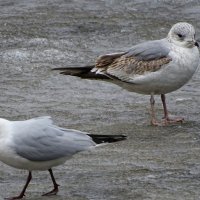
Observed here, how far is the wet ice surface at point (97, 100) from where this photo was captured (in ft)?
24.2

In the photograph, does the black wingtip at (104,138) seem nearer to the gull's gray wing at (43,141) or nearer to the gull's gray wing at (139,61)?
the gull's gray wing at (43,141)

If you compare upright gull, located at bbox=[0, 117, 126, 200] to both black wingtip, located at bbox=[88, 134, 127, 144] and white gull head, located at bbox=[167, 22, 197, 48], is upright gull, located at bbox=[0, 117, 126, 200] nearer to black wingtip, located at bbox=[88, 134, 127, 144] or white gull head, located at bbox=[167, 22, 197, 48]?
black wingtip, located at bbox=[88, 134, 127, 144]

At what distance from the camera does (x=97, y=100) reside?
10555mm

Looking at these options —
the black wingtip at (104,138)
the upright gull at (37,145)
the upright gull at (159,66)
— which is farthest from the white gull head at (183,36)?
the upright gull at (37,145)

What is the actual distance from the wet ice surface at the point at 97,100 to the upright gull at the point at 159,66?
370 mm

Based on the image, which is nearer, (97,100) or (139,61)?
(139,61)

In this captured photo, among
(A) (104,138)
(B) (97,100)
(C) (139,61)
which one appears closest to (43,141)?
(A) (104,138)

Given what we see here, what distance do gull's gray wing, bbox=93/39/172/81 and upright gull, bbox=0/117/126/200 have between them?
2613 mm

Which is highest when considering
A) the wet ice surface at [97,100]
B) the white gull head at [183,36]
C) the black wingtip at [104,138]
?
the white gull head at [183,36]

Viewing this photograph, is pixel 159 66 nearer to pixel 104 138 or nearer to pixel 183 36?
pixel 183 36

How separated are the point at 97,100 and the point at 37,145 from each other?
3.64 metres

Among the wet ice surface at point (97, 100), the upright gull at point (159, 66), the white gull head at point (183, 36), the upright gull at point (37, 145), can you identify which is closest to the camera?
the upright gull at point (37, 145)

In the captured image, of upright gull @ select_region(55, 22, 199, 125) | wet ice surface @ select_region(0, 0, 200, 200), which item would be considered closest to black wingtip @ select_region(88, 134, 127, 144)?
wet ice surface @ select_region(0, 0, 200, 200)

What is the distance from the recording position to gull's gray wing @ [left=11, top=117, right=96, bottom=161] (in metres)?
6.94
